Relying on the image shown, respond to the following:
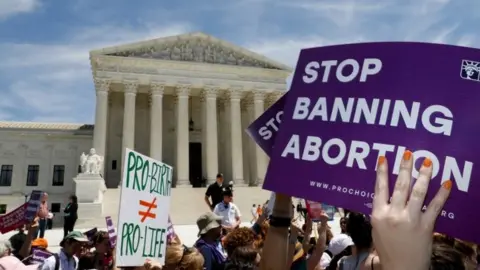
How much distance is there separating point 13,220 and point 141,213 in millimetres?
6065

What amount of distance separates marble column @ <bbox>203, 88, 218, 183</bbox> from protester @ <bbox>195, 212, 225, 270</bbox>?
1278 inches

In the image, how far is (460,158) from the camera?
1943mm

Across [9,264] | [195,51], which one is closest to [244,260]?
[9,264]

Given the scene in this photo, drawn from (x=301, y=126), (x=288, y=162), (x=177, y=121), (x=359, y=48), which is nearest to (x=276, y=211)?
(x=288, y=162)

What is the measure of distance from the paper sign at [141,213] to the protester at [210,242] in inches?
32.7

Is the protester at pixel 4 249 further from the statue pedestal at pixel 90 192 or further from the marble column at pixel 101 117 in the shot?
the marble column at pixel 101 117

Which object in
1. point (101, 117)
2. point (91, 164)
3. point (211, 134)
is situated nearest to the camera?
point (91, 164)

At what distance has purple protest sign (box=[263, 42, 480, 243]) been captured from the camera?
76.7 inches

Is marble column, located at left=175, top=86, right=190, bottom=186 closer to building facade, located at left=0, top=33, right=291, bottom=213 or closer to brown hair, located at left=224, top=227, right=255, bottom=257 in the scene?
building facade, located at left=0, top=33, right=291, bottom=213

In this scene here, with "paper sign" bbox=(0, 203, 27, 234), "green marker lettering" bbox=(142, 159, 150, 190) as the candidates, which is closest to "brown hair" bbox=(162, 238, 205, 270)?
"green marker lettering" bbox=(142, 159, 150, 190)

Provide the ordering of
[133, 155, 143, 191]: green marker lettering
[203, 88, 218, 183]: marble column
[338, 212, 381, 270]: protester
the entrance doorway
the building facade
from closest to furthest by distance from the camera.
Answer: [338, 212, 381, 270]: protester
[133, 155, 143, 191]: green marker lettering
the building facade
[203, 88, 218, 183]: marble column
the entrance doorway

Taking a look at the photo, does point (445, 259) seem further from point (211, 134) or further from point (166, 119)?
point (166, 119)

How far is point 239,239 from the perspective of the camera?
4418mm

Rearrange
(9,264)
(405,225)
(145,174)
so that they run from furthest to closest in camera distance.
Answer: (9,264) → (145,174) → (405,225)
